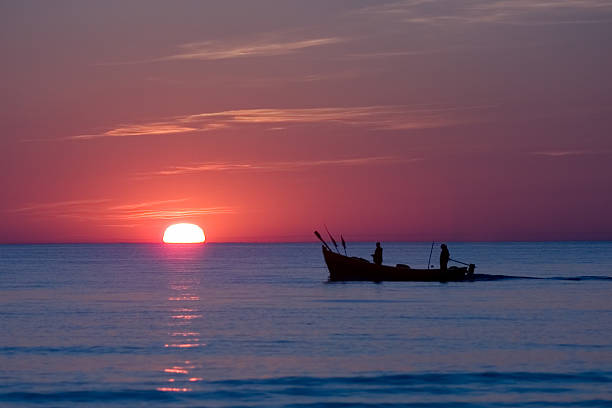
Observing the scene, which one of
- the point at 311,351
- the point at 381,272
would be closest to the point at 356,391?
the point at 311,351

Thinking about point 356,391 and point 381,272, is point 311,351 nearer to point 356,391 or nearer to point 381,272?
point 356,391

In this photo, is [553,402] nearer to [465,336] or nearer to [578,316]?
[465,336]

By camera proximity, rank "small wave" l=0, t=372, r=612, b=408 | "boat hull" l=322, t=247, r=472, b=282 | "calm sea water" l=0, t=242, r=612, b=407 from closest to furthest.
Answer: "small wave" l=0, t=372, r=612, b=408 < "calm sea water" l=0, t=242, r=612, b=407 < "boat hull" l=322, t=247, r=472, b=282

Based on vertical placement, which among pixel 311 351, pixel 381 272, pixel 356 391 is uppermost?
pixel 381 272

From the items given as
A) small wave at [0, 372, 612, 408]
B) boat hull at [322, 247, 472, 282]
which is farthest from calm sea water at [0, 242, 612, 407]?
boat hull at [322, 247, 472, 282]

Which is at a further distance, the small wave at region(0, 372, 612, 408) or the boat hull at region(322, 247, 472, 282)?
the boat hull at region(322, 247, 472, 282)

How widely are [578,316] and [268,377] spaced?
1928 centimetres

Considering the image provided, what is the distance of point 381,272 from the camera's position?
187 ft

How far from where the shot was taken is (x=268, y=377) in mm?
23328

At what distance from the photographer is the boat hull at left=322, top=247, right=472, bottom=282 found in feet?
187

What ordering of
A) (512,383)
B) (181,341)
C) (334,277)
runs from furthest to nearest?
(334,277) → (181,341) → (512,383)

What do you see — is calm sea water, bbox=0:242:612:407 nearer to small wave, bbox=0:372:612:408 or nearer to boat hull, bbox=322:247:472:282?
small wave, bbox=0:372:612:408

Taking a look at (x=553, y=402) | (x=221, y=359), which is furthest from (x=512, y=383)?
(x=221, y=359)

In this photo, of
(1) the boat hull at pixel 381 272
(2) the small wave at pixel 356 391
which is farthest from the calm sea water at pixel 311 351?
(1) the boat hull at pixel 381 272
